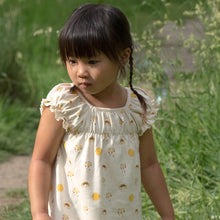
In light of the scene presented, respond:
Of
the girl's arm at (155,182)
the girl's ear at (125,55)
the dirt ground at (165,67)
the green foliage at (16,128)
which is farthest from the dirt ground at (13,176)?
the girl's ear at (125,55)

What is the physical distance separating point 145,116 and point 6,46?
135 inches

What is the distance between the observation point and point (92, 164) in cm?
196

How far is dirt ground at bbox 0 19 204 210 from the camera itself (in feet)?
11.6

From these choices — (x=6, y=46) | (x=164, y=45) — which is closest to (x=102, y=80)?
(x=164, y=45)

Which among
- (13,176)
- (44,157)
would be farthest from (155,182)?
(13,176)

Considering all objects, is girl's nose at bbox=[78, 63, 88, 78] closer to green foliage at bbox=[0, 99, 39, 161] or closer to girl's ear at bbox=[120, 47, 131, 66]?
girl's ear at bbox=[120, 47, 131, 66]

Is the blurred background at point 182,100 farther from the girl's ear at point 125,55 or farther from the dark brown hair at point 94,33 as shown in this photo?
the dark brown hair at point 94,33

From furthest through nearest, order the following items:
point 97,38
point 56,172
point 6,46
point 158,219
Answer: point 6,46
point 158,219
point 56,172
point 97,38

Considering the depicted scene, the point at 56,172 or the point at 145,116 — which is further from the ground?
the point at 145,116

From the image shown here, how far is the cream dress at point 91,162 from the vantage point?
1.95m

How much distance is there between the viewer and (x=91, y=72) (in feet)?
6.26

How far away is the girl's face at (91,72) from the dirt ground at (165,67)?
1.48m

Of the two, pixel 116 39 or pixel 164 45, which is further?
pixel 164 45

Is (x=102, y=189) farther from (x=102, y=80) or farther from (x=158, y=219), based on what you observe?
(x=158, y=219)
